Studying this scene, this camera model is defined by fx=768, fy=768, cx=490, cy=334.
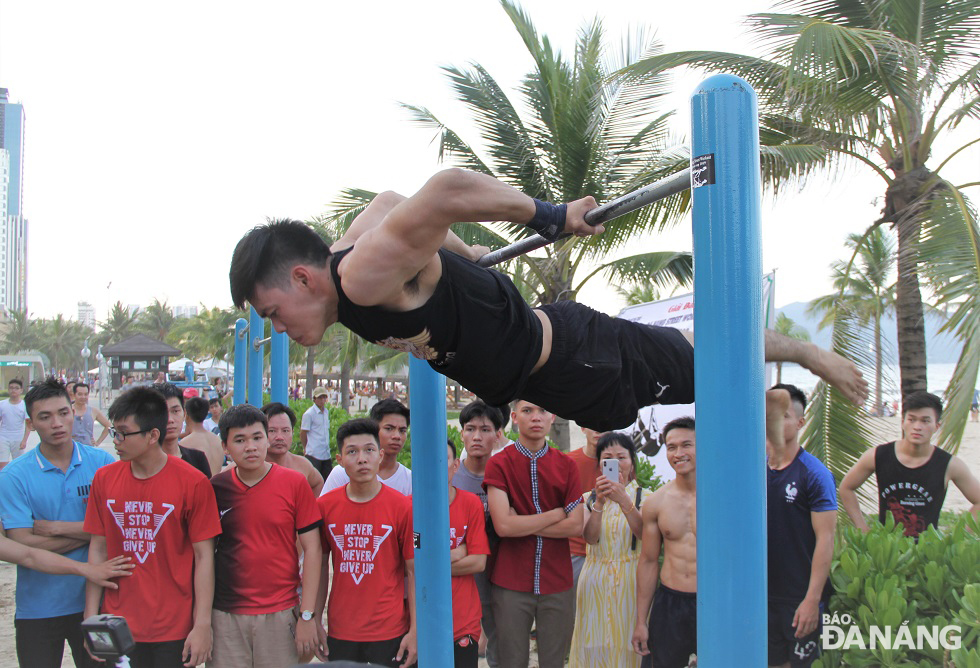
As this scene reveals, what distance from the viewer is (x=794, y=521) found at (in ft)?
11.3

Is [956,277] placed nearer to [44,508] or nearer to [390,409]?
[390,409]

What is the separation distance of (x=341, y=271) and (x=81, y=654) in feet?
8.06

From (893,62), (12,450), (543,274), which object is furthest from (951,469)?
(12,450)

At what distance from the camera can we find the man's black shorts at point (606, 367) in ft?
7.22

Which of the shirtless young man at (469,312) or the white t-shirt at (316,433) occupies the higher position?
the shirtless young man at (469,312)

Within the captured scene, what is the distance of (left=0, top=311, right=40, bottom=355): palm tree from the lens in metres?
61.9

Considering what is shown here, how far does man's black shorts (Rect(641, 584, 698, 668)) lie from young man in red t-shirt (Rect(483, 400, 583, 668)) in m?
0.46

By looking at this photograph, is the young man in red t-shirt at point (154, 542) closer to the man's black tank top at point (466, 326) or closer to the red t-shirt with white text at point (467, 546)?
the red t-shirt with white text at point (467, 546)

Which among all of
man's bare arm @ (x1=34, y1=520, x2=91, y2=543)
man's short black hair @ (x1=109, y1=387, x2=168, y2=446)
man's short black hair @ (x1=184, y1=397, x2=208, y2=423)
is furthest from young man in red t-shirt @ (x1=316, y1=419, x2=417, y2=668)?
man's short black hair @ (x1=184, y1=397, x2=208, y2=423)

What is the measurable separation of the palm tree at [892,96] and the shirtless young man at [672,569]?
10.2ft

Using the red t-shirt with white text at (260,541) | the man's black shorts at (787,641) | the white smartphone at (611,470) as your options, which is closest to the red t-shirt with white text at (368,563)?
the red t-shirt with white text at (260,541)

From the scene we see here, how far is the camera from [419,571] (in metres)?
2.86

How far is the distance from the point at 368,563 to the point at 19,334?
69820mm

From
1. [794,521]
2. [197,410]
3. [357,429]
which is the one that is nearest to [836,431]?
[794,521]
